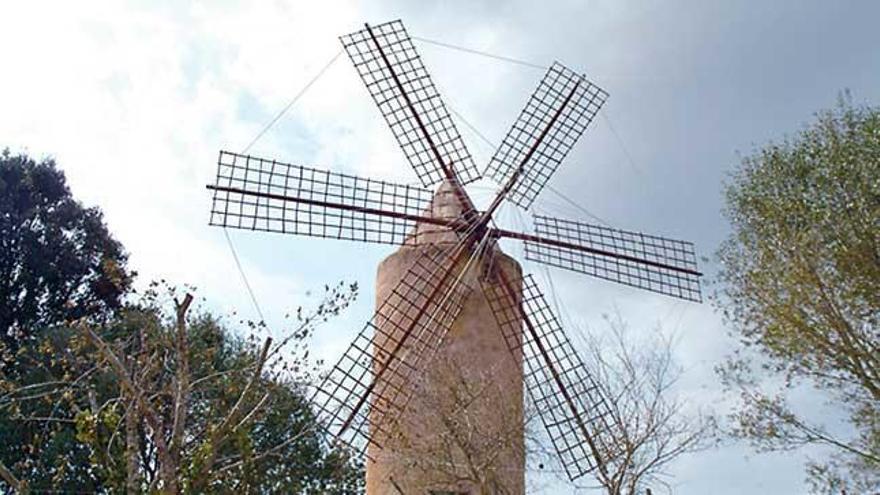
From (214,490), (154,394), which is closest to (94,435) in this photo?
(154,394)

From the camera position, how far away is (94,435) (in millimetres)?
5930

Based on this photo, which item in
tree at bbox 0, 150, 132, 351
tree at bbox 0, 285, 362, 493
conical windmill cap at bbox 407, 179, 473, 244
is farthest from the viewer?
tree at bbox 0, 150, 132, 351

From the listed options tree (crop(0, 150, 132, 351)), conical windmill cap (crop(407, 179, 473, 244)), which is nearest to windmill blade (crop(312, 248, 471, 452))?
conical windmill cap (crop(407, 179, 473, 244))

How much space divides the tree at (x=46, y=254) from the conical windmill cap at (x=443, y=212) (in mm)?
7254

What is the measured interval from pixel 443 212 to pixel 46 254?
8505mm

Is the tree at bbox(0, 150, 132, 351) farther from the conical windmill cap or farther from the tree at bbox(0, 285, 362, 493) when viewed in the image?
the conical windmill cap

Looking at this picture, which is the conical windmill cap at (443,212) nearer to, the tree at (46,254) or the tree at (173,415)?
the tree at (173,415)

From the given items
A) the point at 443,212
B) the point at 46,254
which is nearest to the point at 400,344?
the point at 443,212

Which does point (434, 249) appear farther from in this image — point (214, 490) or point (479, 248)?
point (214, 490)

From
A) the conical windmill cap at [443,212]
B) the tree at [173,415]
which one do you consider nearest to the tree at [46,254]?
the tree at [173,415]

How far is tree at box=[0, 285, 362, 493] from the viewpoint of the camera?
6.05m

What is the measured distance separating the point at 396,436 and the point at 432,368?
0.63 m

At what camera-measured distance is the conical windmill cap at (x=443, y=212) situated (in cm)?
865

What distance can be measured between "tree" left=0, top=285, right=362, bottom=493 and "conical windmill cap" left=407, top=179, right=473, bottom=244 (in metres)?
1.28
